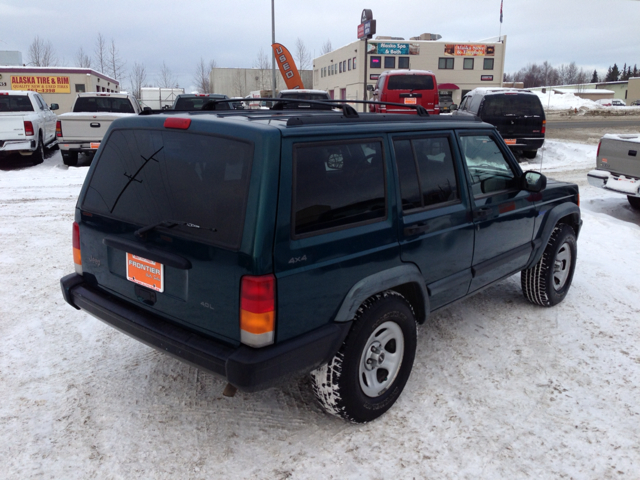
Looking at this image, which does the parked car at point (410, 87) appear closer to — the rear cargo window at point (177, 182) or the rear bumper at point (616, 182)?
Result: the rear bumper at point (616, 182)

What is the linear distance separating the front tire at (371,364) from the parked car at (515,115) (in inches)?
456

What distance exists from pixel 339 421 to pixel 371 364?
42 centimetres

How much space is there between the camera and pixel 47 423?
3055 millimetres

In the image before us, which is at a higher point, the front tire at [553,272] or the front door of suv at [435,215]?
the front door of suv at [435,215]

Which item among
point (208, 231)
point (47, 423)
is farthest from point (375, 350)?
point (47, 423)

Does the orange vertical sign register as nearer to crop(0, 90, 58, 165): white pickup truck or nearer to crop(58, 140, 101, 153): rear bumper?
crop(0, 90, 58, 165): white pickup truck

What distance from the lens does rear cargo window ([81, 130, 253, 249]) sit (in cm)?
253

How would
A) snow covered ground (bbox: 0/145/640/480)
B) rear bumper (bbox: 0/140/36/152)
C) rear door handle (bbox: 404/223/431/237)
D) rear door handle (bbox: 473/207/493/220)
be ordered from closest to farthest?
1. snow covered ground (bbox: 0/145/640/480)
2. rear door handle (bbox: 404/223/431/237)
3. rear door handle (bbox: 473/207/493/220)
4. rear bumper (bbox: 0/140/36/152)

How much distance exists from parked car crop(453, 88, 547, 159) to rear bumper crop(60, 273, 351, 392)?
12.2 metres

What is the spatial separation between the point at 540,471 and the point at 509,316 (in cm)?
213

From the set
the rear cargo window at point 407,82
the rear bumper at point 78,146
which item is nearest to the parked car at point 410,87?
the rear cargo window at point 407,82

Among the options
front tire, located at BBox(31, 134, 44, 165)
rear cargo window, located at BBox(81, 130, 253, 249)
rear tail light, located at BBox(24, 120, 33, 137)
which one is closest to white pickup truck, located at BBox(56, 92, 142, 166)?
rear tail light, located at BBox(24, 120, 33, 137)

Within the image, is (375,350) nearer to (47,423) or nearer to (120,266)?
(120,266)

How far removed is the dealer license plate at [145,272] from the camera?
282cm
